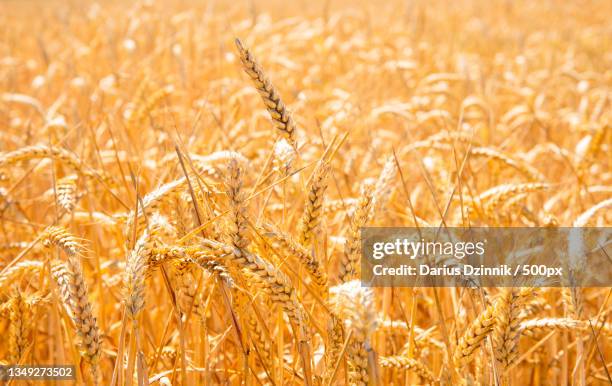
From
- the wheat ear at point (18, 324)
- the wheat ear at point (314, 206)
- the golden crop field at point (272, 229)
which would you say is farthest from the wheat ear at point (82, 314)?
the wheat ear at point (314, 206)

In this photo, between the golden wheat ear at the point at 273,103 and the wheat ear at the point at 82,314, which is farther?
the golden wheat ear at the point at 273,103

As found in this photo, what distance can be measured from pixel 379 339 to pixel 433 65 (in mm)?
3670

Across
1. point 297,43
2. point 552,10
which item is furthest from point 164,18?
point 552,10

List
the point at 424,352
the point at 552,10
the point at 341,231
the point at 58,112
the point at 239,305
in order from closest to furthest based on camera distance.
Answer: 1. the point at 239,305
2. the point at 424,352
3. the point at 341,231
4. the point at 58,112
5. the point at 552,10

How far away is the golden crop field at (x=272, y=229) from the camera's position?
90 cm

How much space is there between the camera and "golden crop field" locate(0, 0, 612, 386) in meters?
0.90

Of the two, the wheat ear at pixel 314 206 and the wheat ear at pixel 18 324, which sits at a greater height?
the wheat ear at pixel 314 206

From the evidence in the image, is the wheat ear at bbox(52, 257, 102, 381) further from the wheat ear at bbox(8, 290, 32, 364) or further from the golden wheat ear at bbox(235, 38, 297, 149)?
the golden wheat ear at bbox(235, 38, 297, 149)

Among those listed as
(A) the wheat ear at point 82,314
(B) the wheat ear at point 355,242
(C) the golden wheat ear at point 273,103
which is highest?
(C) the golden wheat ear at point 273,103

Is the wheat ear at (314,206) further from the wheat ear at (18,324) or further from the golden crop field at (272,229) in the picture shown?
the wheat ear at (18,324)

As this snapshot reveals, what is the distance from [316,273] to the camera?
914 mm

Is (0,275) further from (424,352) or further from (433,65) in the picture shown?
(433,65)

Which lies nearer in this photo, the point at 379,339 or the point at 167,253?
the point at 167,253

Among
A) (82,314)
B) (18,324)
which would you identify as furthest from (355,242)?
(18,324)
